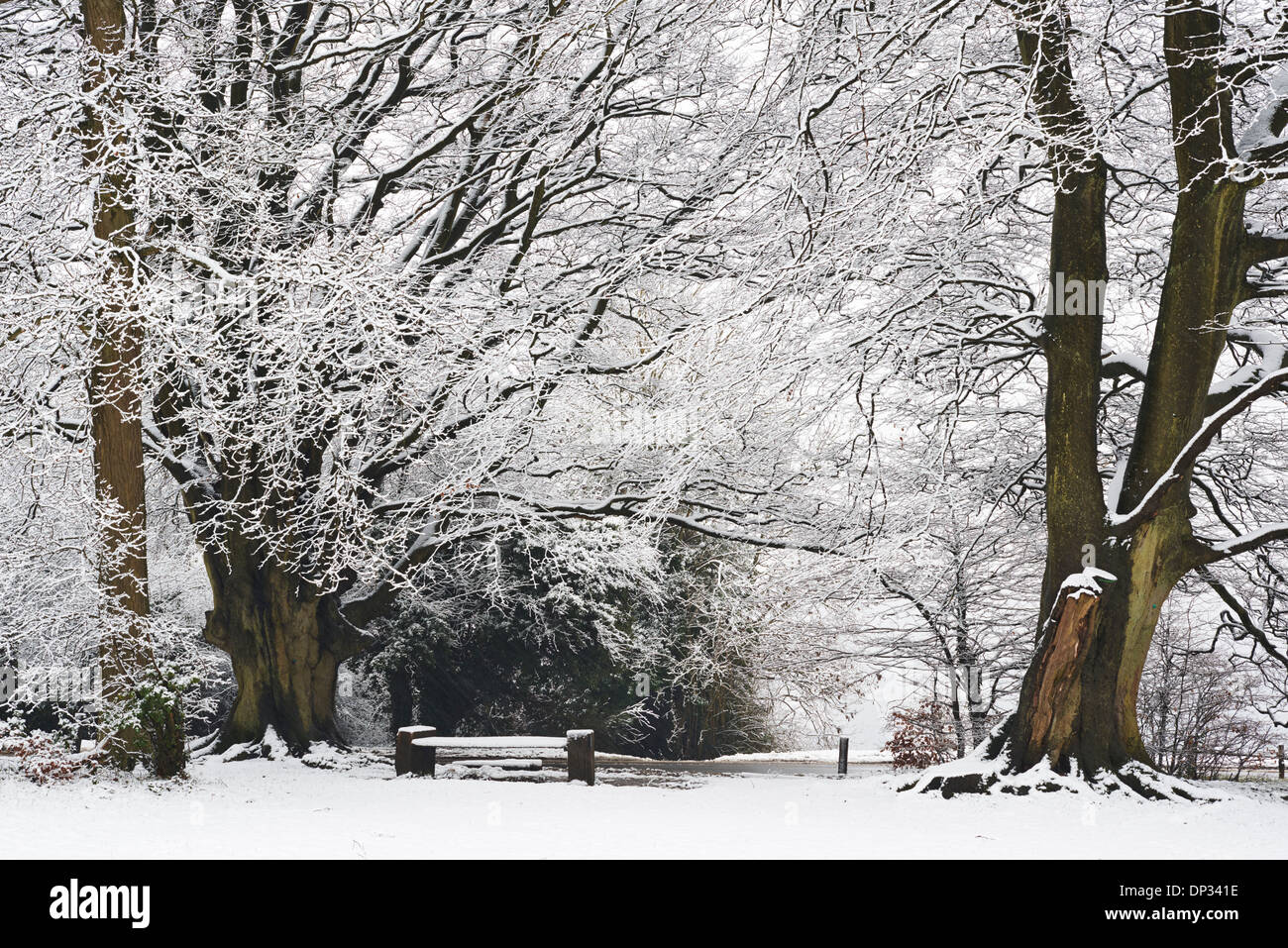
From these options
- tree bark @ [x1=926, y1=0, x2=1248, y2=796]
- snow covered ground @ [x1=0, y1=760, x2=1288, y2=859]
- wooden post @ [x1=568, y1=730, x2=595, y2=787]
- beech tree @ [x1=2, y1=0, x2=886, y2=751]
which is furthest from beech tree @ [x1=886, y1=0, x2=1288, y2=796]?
wooden post @ [x1=568, y1=730, x2=595, y2=787]

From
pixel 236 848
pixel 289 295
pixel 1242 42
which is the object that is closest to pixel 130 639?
pixel 289 295

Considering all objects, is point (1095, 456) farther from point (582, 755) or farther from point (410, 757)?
point (410, 757)

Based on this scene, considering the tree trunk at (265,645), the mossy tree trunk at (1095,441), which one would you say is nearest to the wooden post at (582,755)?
the tree trunk at (265,645)

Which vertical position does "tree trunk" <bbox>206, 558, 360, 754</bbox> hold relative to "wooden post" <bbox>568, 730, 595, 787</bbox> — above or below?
above

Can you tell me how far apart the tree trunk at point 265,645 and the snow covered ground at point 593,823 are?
137 inches

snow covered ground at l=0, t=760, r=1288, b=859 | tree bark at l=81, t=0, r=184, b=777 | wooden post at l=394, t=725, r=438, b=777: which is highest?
tree bark at l=81, t=0, r=184, b=777

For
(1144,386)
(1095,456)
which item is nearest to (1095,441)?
(1095,456)

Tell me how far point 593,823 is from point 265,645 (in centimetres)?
735

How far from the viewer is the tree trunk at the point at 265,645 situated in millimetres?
14195

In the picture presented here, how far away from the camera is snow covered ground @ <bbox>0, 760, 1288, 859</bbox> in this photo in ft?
22.2

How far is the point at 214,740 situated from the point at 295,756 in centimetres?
132

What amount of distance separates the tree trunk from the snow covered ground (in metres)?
3.47

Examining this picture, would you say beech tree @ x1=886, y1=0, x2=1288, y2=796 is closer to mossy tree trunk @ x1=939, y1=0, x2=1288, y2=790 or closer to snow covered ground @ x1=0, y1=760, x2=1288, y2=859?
mossy tree trunk @ x1=939, y1=0, x2=1288, y2=790

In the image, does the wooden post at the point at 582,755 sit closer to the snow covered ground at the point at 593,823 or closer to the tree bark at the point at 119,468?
the snow covered ground at the point at 593,823
